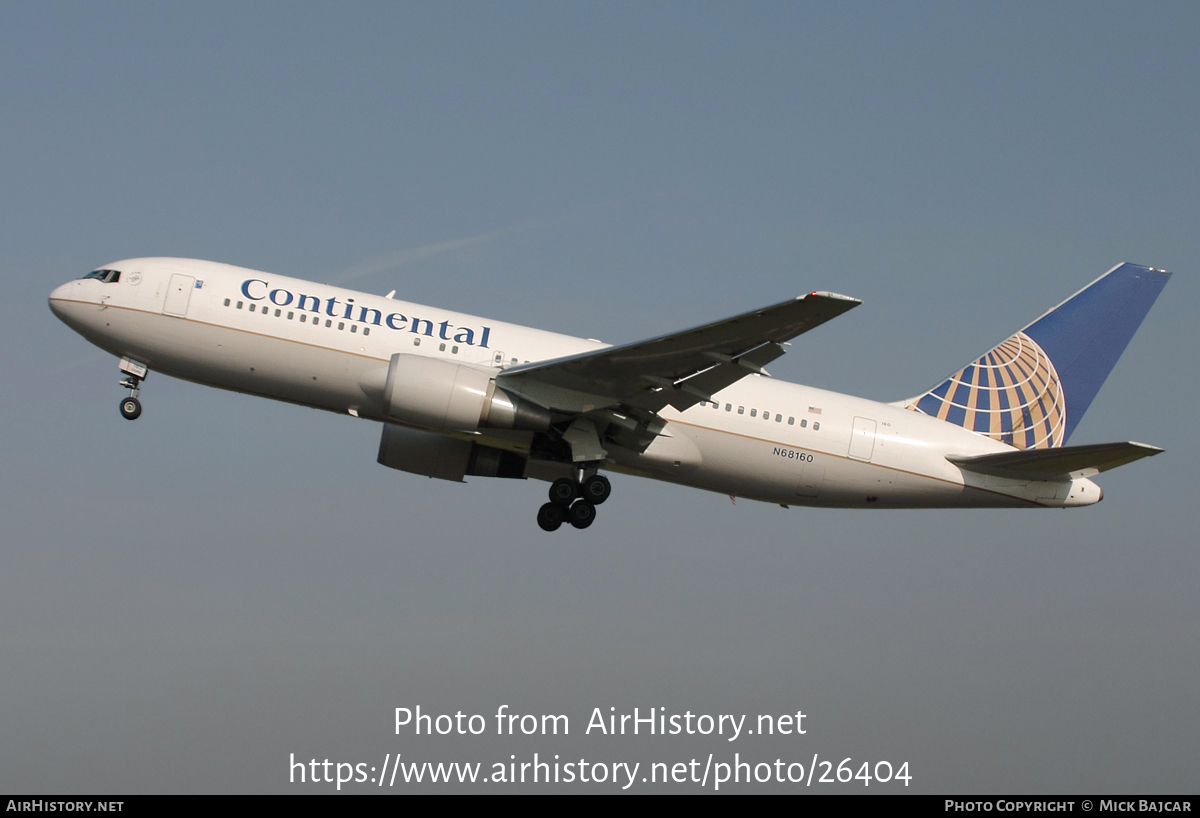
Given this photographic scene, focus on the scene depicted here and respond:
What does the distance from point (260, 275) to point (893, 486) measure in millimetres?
14597

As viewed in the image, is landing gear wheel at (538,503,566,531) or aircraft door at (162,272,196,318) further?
landing gear wheel at (538,503,566,531)

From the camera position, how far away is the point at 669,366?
2323cm

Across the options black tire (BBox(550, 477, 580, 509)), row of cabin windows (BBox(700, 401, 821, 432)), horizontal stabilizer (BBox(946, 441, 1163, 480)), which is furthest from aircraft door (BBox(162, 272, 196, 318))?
horizontal stabilizer (BBox(946, 441, 1163, 480))

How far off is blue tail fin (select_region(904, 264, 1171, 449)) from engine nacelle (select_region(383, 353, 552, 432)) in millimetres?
10251

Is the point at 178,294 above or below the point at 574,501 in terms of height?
above

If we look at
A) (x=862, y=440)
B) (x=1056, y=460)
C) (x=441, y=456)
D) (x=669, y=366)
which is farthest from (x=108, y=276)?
(x=1056, y=460)

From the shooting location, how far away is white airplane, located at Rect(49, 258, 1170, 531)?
23484mm

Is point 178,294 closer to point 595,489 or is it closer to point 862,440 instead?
point 595,489

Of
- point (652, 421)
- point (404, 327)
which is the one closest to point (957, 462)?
point (652, 421)

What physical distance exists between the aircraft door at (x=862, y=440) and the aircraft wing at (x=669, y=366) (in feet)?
13.1

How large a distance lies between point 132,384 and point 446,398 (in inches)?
295

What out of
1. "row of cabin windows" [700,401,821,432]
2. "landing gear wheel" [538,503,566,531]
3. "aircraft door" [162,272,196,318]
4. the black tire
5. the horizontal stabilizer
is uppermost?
"aircraft door" [162,272,196,318]

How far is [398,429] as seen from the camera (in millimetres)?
28031

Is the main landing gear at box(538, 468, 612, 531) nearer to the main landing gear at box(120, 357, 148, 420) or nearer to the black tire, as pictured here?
the black tire
